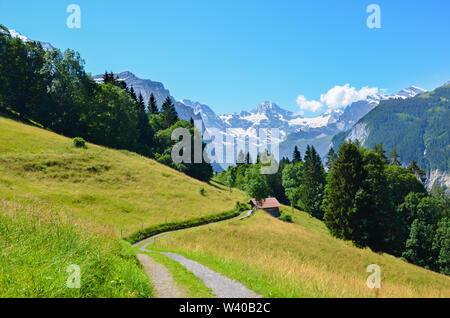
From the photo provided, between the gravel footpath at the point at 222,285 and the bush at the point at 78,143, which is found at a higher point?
the bush at the point at 78,143

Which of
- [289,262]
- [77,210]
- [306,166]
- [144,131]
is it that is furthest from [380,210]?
[144,131]

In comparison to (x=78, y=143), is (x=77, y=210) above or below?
below

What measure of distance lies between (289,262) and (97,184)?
39478 mm

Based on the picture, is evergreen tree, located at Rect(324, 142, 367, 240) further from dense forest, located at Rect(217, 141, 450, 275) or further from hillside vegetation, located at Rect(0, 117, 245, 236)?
hillside vegetation, located at Rect(0, 117, 245, 236)

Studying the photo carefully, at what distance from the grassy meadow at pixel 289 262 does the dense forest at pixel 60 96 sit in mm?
47784

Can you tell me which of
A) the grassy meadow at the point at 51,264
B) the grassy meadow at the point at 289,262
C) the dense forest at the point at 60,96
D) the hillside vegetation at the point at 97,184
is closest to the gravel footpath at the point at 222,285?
the grassy meadow at the point at 289,262

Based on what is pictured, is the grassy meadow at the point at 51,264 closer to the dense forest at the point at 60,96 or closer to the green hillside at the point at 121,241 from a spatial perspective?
the green hillside at the point at 121,241

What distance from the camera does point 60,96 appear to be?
65.1m

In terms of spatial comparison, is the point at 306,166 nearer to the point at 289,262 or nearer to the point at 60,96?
the point at 289,262

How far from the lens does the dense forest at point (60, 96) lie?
6131cm

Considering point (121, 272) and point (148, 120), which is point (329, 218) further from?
point (148, 120)

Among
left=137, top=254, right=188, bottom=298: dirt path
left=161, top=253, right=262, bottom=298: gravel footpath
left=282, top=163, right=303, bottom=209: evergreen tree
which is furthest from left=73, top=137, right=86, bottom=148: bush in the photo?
left=282, top=163, right=303, bottom=209: evergreen tree

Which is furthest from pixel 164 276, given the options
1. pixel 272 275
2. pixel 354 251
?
pixel 354 251

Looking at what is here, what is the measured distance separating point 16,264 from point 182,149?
7503 cm
